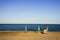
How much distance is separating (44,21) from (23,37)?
1893mm

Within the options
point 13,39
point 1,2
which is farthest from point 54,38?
point 1,2

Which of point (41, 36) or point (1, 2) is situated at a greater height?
point (1, 2)

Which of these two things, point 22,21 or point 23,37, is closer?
point 23,37

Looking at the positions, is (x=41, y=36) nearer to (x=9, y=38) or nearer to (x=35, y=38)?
(x=35, y=38)

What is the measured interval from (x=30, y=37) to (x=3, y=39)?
84 cm

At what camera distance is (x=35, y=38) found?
10.2ft

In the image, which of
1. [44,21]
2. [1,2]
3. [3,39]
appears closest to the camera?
[3,39]

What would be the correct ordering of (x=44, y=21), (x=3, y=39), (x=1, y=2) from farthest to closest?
1. (x=44, y=21)
2. (x=1, y=2)
3. (x=3, y=39)

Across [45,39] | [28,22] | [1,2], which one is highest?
[1,2]

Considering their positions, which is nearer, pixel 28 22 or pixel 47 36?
pixel 47 36

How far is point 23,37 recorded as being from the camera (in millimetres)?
3145

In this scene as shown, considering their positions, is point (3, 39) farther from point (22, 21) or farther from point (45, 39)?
point (22, 21)

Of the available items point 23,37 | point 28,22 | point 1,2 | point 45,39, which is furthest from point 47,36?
point 1,2

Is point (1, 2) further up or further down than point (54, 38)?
further up
